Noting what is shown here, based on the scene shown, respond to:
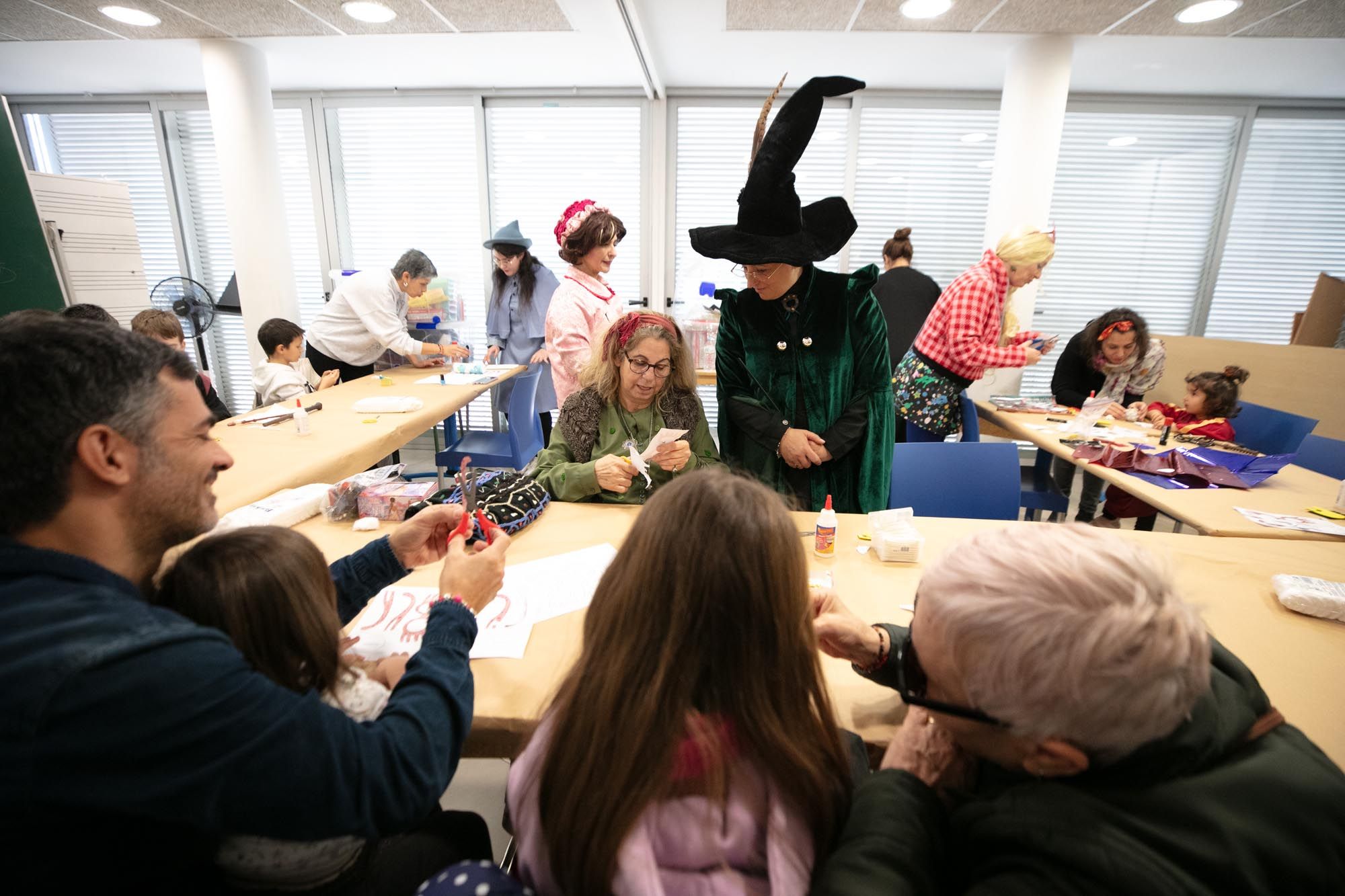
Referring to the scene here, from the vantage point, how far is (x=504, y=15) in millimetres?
3760

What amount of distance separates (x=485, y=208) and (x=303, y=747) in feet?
19.3

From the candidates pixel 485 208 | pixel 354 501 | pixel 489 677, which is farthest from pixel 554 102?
pixel 489 677

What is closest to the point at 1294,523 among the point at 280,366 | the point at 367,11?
the point at 280,366

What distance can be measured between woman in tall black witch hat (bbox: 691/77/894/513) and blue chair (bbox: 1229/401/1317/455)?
247 cm

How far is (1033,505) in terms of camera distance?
10.7ft

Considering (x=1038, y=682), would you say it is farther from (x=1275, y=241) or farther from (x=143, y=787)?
(x=1275, y=241)

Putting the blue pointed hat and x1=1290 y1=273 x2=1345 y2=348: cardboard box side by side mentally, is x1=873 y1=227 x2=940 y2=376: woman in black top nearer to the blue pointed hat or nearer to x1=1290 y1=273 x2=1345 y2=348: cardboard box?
the blue pointed hat

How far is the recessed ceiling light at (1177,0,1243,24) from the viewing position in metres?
3.35

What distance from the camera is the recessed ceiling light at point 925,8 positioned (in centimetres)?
346

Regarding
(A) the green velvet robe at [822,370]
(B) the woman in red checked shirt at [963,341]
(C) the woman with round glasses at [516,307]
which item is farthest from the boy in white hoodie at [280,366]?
(B) the woman in red checked shirt at [963,341]

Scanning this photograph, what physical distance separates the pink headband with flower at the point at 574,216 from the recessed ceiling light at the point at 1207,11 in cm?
351

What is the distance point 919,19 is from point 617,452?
347cm

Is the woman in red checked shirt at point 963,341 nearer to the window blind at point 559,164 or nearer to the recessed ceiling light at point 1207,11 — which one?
the recessed ceiling light at point 1207,11

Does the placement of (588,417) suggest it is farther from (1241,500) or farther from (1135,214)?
(1135,214)
